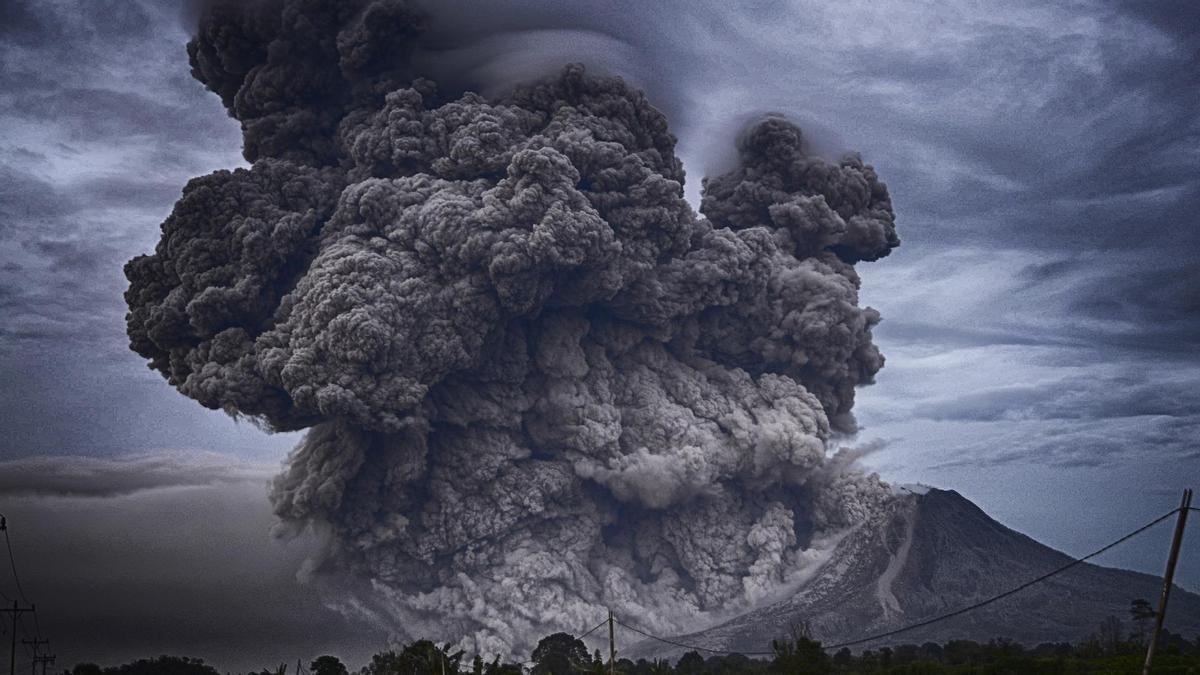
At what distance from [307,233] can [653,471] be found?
57.0 feet

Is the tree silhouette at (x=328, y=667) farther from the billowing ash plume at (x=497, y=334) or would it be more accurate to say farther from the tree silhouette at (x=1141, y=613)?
the tree silhouette at (x=1141, y=613)

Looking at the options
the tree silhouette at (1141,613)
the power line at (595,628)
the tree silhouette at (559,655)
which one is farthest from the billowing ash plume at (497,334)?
the tree silhouette at (1141,613)

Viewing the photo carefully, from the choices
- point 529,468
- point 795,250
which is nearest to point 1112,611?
point 795,250

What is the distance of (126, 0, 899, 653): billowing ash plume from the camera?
45.9 meters

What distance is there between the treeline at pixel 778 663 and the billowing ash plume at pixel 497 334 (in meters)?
2.58

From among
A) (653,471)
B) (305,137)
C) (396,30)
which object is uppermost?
(396,30)

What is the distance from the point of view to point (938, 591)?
71.4m

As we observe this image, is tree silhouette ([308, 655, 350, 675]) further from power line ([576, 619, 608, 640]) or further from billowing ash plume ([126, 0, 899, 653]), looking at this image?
power line ([576, 619, 608, 640])

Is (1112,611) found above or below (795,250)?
below

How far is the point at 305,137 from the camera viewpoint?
51656mm

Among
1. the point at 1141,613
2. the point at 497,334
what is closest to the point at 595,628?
the point at 497,334

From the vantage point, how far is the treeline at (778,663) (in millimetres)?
38312

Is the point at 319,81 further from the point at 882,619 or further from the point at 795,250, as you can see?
the point at 882,619

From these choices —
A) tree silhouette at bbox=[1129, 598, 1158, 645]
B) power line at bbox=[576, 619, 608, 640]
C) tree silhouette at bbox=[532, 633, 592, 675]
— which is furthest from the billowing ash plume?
tree silhouette at bbox=[1129, 598, 1158, 645]
